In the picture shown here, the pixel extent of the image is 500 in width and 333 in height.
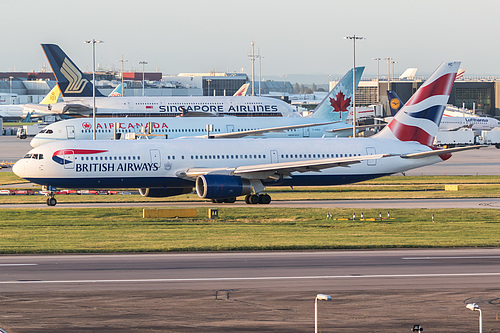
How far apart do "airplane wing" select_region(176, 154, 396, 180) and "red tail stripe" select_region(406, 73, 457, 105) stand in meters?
7.57

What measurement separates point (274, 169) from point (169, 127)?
122 ft

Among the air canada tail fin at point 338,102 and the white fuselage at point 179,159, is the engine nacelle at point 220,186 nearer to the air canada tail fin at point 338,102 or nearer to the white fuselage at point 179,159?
the white fuselage at point 179,159

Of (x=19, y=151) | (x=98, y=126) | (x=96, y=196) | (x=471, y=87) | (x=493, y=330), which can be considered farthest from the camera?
(x=471, y=87)

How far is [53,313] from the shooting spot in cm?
2127

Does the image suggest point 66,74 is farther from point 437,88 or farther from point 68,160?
point 437,88

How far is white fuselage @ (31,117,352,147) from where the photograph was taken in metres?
81.4

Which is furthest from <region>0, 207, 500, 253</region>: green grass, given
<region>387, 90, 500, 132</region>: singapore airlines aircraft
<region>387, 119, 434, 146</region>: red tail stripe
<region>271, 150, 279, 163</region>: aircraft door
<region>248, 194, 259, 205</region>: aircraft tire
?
<region>387, 90, 500, 132</region>: singapore airlines aircraft

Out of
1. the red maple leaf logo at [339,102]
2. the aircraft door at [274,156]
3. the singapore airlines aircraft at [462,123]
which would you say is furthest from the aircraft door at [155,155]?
the singapore airlines aircraft at [462,123]

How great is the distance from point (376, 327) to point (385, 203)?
30901mm

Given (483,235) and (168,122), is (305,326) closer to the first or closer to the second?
(483,235)

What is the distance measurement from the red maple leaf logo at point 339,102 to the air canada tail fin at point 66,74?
37.5m

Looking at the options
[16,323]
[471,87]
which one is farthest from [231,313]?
[471,87]

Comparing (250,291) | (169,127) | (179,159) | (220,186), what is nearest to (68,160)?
(179,159)

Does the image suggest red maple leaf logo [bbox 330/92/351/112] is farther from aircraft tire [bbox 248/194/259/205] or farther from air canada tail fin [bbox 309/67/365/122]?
aircraft tire [bbox 248/194/259/205]
